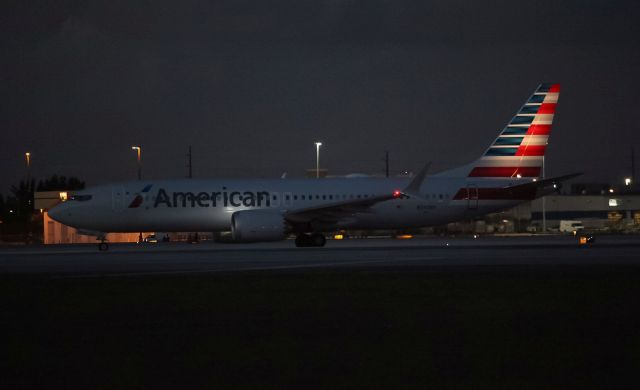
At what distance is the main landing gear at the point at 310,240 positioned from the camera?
39406mm

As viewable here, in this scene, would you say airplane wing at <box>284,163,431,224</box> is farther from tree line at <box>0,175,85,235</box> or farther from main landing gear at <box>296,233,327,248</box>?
tree line at <box>0,175,85,235</box>

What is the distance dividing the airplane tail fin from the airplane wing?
534 cm

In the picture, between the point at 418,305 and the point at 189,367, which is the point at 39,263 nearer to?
the point at 418,305

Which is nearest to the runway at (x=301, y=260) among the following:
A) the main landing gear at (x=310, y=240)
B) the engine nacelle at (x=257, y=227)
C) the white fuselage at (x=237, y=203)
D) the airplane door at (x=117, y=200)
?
the engine nacelle at (x=257, y=227)

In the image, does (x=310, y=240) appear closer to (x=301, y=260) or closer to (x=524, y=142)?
(x=301, y=260)

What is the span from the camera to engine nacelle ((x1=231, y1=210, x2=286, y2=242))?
36.9 m

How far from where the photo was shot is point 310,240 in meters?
39.6

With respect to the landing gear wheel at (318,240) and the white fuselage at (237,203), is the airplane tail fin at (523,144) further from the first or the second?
the landing gear wheel at (318,240)

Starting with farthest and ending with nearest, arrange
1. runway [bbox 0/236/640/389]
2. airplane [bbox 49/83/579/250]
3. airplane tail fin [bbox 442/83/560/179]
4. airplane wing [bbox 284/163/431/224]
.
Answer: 1. airplane tail fin [bbox 442/83/560/179]
2. airplane [bbox 49/83/579/250]
3. airplane wing [bbox 284/163/431/224]
4. runway [bbox 0/236/640/389]

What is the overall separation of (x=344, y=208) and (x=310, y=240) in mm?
2469

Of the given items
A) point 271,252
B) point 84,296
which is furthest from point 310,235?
point 84,296

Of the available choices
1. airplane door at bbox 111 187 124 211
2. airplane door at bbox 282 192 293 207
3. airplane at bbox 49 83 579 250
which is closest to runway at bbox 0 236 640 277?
airplane at bbox 49 83 579 250

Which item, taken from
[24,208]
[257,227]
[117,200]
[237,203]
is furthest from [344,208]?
[24,208]

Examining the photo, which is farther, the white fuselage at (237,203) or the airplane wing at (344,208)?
the white fuselage at (237,203)
